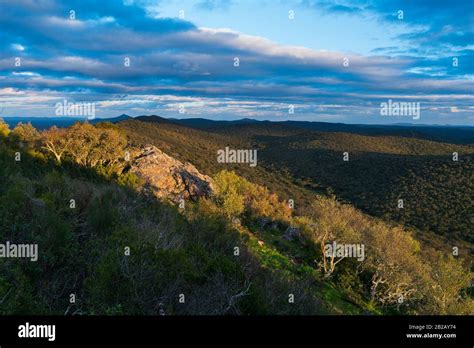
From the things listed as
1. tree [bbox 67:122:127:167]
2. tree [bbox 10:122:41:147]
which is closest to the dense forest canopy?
tree [bbox 67:122:127:167]

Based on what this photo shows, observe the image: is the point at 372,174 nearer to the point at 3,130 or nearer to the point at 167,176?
the point at 167,176

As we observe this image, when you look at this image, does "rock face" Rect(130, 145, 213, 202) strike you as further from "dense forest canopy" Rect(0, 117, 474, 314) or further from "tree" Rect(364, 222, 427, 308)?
"tree" Rect(364, 222, 427, 308)

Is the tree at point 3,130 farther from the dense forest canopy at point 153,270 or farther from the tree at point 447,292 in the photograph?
the tree at point 447,292

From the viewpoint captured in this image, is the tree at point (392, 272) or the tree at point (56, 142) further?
the tree at point (56, 142)

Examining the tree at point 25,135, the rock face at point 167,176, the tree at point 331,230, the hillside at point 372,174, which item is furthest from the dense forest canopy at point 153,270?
the hillside at point 372,174

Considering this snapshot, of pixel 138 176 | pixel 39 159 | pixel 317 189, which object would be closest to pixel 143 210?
pixel 138 176

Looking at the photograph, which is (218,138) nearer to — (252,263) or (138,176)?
(138,176)

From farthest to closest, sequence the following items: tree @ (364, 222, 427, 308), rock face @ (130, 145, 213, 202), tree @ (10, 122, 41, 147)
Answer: tree @ (10, 122, 41, 147) < rock face @ (130, 145, 213, 202) < tree @ (364, 222, 427, 308)

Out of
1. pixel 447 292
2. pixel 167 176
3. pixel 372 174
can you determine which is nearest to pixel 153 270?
pixel 447 292
